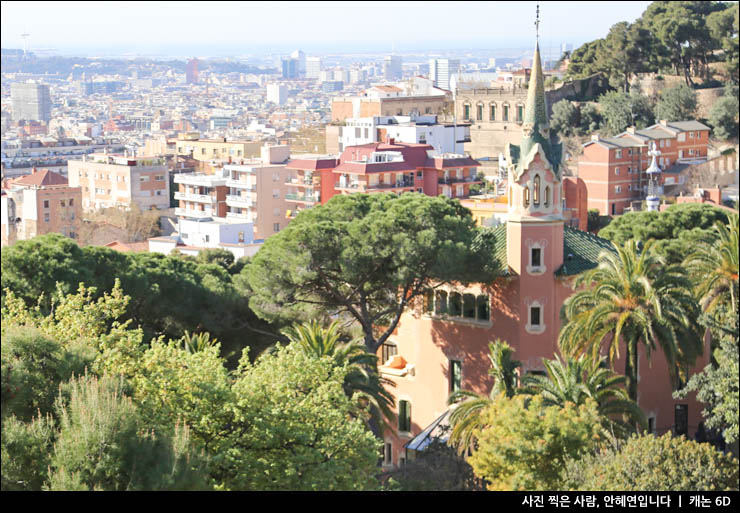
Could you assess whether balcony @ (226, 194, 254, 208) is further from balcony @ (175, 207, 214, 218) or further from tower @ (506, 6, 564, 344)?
tower @ (506, 6, 564, 344)

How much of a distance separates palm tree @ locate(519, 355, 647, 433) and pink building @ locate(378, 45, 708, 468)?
9.16 ft

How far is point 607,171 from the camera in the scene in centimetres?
4109

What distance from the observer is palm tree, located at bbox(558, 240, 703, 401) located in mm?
14602

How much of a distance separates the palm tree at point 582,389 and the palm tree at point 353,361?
1909mm

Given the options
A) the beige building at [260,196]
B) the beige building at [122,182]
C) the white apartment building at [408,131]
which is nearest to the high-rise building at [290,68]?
the white apartment building at [408,131]

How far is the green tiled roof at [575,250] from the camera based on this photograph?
1734 centimetres

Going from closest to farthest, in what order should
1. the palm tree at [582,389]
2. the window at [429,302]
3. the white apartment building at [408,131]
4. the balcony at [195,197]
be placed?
the palm tree at [582,389] → the window at [429,302] → the balcony at [195,197] → the white apartment building at [408,131]

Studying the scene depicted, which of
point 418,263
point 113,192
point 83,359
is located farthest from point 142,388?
point 113,192

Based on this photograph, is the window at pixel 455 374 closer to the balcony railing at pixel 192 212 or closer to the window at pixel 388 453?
the window at pixel 388 453

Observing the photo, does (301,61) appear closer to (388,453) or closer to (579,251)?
(579,251)

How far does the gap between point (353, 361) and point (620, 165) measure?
28795 mm

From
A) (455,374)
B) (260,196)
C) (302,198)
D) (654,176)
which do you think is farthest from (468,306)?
(260,196)
